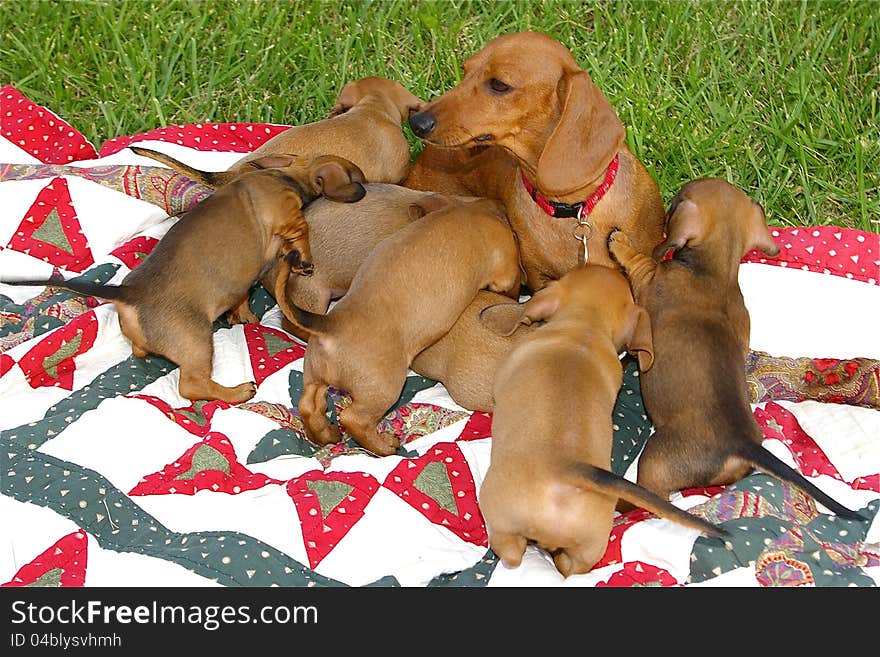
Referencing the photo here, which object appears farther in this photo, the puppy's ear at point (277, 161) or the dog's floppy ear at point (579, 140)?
the puppy's ear at point (277, 161)

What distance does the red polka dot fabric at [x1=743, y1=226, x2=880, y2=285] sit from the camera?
454 centimetres

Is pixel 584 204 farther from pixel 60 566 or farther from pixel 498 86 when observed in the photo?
pixel 60 566

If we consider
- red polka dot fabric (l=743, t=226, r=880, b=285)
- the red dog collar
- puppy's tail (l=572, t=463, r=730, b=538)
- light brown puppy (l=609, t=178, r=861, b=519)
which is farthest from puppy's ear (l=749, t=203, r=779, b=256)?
puppy's tail (l=572, t=463, r=730, b=538)

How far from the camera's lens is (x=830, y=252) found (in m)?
4.60

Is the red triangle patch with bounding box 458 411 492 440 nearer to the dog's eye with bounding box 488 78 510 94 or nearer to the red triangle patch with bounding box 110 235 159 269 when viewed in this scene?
the dog's eye with bounding box 488 78 510 94

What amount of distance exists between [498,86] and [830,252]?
67.3 inches

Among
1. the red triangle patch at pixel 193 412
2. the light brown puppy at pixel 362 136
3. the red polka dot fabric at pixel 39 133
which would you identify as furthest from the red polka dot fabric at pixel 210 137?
the red triangle patch at pixel 193 412

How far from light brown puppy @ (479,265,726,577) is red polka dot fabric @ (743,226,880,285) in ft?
4.31

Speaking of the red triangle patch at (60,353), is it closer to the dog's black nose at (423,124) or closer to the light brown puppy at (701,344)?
the dog's black nose at (423,124)

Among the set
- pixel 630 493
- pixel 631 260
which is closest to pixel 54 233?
pixel 631 260

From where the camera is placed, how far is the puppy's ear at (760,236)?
421 cm

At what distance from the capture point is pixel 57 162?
509cm

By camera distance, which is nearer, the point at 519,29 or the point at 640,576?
the point at 640,576

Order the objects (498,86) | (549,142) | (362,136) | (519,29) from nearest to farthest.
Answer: (549,142)
(498,86)
(362,136)
(519,29)
